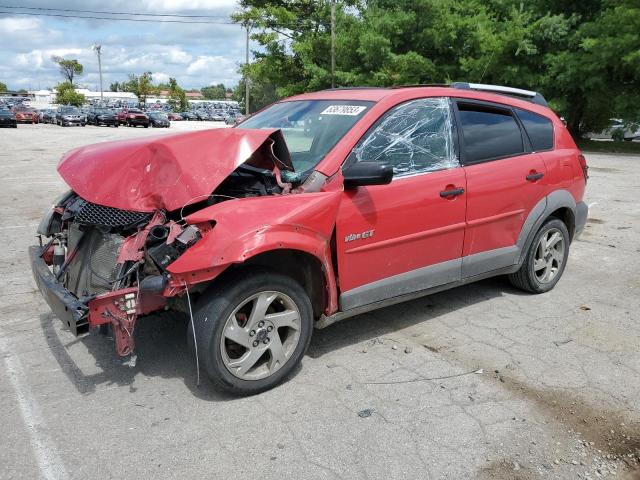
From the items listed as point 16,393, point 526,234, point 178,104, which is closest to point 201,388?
point 16,393

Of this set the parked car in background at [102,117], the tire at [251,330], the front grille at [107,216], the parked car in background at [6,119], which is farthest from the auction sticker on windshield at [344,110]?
the parked car in background at [102,117]

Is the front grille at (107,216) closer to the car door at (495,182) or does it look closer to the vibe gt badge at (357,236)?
the vibe gt badge at (357,236)

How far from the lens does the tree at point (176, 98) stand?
95.8 m

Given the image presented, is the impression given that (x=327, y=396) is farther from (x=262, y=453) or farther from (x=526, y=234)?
(x=526, y=234)

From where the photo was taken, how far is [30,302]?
15.4 feet

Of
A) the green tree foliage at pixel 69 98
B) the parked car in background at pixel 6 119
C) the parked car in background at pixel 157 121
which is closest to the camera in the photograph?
the parked car in background at pixel 6 119

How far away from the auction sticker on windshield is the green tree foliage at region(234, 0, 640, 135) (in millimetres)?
20276

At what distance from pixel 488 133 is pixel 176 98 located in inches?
3931

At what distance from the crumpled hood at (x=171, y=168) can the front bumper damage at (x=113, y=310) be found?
542 millimetres

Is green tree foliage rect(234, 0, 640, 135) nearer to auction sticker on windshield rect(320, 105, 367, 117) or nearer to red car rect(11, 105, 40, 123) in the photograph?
auction sticker on windshield rect(320, 105, 367, 117)

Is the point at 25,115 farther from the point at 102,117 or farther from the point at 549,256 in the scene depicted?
the point at 549,256

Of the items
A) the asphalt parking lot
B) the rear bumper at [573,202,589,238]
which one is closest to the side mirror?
the asphalt parking lot

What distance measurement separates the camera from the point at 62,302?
119 inches

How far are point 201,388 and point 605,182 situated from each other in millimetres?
12217
